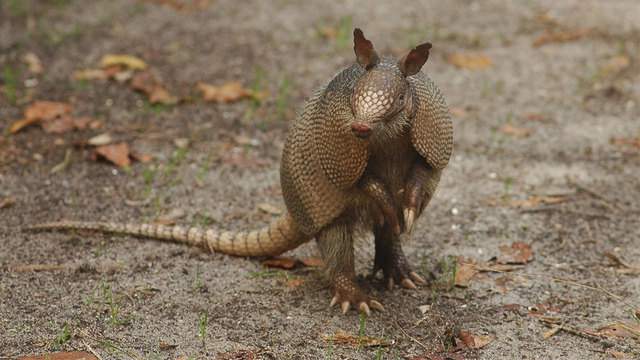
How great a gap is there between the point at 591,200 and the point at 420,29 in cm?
384

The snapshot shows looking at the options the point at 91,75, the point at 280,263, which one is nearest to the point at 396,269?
the point at 280,263

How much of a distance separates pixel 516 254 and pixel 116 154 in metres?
2.89

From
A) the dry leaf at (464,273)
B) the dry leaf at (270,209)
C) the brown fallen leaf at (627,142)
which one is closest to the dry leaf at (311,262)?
the dry leaf at (270,209)

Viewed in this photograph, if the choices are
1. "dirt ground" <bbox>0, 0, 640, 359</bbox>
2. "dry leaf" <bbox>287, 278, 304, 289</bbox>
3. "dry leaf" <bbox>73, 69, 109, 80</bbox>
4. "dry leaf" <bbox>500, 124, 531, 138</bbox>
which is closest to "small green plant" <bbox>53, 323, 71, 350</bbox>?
"dirt ground" <bbox>0, 0, 640, 359</bbox>

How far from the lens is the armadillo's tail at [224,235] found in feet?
16.0

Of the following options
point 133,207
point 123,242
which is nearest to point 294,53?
point 133,207

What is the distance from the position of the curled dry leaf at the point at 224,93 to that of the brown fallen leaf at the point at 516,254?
300 centimetres

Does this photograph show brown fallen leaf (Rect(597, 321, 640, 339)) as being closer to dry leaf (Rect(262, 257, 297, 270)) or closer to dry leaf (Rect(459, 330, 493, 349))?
dry leaf (Rect(459, 330, 493, 349))

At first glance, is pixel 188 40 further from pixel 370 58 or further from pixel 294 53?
pixel 370 58

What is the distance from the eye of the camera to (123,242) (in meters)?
5.18

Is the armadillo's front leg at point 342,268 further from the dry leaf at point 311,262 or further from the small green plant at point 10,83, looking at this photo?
the small green plant at point 10,83

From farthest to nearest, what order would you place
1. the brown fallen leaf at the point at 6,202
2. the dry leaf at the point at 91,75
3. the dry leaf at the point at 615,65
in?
1. the dry leaf at the point at 615,65
2. the dry leaf at the point at 91,75
3. the brown fallen leaf at the point at 6,202

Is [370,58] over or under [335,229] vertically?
over

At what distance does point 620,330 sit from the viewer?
4406 mm
